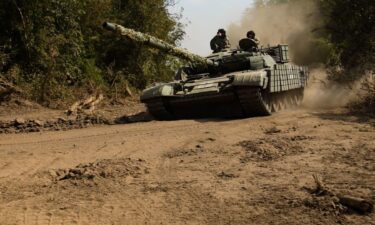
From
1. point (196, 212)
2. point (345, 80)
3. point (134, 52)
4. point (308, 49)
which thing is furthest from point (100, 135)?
point (308, 49)

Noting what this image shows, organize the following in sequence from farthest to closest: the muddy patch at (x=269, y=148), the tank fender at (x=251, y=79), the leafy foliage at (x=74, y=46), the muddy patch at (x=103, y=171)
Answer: the leafy foliage at (x=74, y=46)
the tank fender at (x=251, y=79)
the muddy patch at (x=269, y=148)
the muddy patch at (x=103, y=171)

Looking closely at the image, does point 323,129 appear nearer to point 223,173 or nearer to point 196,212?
point 223,173

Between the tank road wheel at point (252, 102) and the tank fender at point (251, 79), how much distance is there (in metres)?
0.14

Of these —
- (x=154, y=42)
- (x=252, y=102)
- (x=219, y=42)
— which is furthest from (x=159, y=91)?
(x=219, y=42)

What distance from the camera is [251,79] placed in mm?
11336

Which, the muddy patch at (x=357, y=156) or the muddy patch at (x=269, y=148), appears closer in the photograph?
the muddy patch at (x=357, y=156)

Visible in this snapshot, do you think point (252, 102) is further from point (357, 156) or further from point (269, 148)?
point (357, 156)

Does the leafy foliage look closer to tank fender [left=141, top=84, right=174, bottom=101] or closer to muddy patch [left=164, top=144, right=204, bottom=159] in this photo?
tank fender [left=141, top=84, right=174, bottom=101]

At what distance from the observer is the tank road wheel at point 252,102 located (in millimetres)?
11398

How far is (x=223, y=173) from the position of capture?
6.17 metres

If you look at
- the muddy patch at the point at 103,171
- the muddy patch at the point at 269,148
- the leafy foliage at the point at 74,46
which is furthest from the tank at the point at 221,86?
the leafy foliage at the point at 74,46

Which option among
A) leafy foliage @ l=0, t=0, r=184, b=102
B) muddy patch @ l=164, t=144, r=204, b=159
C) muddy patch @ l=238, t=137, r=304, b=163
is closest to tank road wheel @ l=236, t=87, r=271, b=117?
muddy patch @ l=238, t=137, r=304, b=163

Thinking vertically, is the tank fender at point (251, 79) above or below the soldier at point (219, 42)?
below

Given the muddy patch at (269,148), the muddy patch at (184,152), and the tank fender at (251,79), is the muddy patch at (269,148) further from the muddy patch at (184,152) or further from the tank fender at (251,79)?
the tank fender at (251,79)
